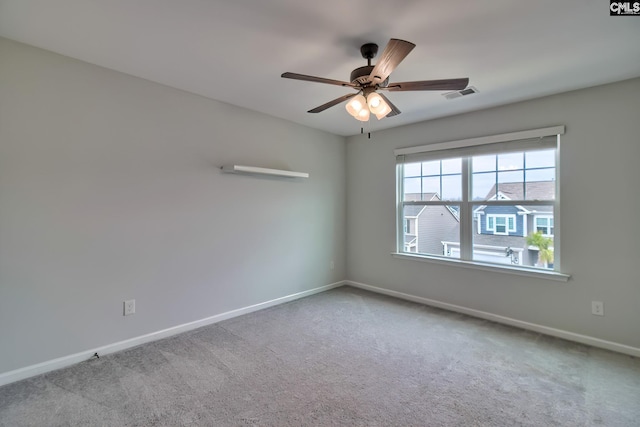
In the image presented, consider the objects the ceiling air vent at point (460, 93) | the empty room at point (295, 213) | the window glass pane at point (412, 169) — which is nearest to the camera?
the empty room at point (295, 213)

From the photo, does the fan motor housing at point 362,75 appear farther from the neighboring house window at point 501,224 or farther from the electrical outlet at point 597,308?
the electrical outlet at point 597,308

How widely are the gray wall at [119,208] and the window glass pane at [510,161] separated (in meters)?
2.60

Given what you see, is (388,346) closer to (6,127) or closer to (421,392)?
(421,392)

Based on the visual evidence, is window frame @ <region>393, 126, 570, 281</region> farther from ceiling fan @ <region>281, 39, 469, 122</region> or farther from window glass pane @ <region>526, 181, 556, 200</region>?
ceiling fan @ <region>281, 39, 469, 122</region>

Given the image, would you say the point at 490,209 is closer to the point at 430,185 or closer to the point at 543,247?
the point at 543,247

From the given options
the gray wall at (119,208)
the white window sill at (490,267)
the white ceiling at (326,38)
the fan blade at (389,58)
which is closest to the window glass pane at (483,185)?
the white window sill at (490,267)

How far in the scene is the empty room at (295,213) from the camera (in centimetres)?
191

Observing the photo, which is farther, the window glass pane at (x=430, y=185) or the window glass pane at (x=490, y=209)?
the window glass pane at (x=430, y=185)

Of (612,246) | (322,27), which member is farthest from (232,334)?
(612,246)

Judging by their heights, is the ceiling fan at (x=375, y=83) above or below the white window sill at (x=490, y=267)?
above

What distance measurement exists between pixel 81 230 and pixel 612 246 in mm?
4654

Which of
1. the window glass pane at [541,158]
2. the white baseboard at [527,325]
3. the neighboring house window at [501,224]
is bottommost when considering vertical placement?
the white baseboard at [527,325]

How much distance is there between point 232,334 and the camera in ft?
9.84

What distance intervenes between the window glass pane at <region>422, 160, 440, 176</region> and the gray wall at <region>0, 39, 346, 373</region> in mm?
1892
